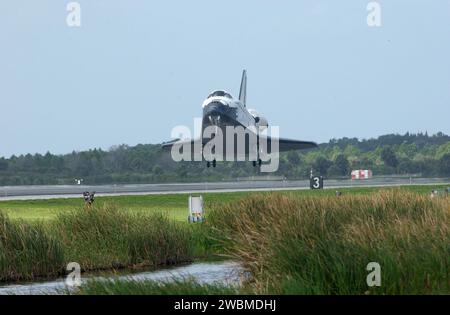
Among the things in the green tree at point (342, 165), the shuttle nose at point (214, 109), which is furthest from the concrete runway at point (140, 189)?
the green tree at point (342, 165)

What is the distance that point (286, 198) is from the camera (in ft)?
96.5

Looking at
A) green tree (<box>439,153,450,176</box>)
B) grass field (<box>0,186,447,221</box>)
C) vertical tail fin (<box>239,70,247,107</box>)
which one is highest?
vertical tail fin (<box>239,70,247,107</box>)

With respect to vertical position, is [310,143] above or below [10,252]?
above

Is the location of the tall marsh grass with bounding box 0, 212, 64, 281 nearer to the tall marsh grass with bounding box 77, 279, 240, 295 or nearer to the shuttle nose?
the tall marsh grass with bounding box 77, 279, 240, 295

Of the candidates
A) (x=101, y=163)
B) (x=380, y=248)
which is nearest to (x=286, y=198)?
(x=380, y=248)

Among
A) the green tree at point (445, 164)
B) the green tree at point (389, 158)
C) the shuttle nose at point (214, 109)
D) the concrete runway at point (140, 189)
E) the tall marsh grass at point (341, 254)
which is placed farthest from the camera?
the green tree at point (389, 158)

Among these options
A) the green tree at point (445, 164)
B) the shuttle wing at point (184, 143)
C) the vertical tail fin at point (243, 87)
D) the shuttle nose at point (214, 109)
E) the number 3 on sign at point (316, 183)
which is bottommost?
the number 3 on sign at point (316, 183)

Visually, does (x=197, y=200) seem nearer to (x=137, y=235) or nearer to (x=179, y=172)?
(x=137, y=235)

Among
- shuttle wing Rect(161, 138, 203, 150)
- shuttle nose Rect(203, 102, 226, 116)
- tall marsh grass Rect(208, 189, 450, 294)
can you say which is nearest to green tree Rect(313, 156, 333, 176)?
shuttle wing Rect(161, 138, 203, 150)

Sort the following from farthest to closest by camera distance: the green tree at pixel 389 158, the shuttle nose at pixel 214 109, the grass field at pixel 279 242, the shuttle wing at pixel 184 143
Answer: the green tree at pixel 389 158
the shuttle wing at pixel 184 143
the shuttle nose at pixel 214 109
the grass field at pixel 279 242

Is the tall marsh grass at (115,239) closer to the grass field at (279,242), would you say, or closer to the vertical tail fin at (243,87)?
the grass field at (279,242)

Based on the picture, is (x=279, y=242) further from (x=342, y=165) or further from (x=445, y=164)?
(x=342, y=165)

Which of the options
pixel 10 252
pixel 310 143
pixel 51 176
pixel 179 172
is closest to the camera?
pixel 10 252
